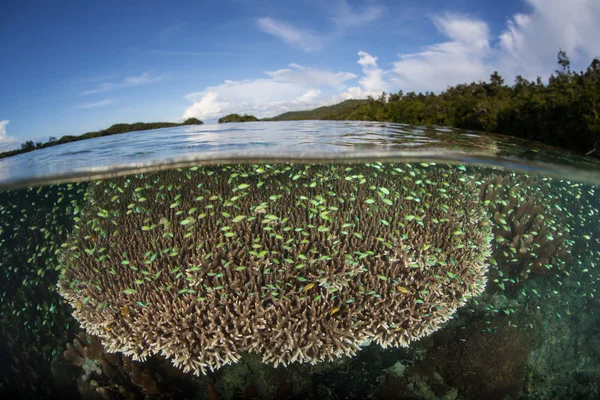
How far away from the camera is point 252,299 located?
4.26 m

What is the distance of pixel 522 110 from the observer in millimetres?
18266

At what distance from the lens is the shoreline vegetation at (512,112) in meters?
14.0

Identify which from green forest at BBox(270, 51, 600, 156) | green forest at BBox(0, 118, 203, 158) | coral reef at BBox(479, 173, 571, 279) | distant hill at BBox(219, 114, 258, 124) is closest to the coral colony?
coral reef at BBox(479, 173, 571, 279)

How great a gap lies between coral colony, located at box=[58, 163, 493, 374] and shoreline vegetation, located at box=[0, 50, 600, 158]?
1084 cm

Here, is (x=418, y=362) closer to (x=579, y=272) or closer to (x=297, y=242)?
(x=297, y=242)

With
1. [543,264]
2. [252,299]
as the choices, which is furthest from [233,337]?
Result: [543,264]

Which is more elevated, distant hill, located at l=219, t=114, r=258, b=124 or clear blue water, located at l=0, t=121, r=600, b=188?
distant hill, located at l=219, t=114, r=258, b=124

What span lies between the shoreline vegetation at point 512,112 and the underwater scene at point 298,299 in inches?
395

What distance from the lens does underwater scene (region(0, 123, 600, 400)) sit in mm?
4219

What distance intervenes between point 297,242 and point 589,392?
5.95 m

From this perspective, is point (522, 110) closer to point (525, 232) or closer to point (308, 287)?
point (525, 232)

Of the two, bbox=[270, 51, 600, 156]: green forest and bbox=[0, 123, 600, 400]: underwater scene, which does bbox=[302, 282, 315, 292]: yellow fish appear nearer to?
bbox=[0, 123, 600, 400]: underwater scene

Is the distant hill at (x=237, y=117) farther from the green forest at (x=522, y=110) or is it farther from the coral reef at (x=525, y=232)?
the coral reef at (x=525, y=232)

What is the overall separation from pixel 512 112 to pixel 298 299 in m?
20.7
